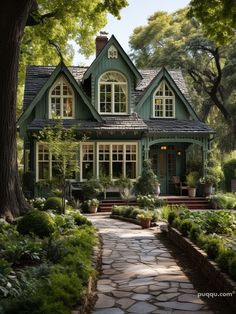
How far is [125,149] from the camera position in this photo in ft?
70.3

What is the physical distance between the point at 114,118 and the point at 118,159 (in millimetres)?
2173

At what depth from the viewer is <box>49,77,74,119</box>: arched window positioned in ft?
69.5

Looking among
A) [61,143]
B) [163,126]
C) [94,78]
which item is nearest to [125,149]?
[163,126]

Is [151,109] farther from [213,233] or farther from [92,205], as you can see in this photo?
[213,233]

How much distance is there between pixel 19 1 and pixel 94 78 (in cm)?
1000

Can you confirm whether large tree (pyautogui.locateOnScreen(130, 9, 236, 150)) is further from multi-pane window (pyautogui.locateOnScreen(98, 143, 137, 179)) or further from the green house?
multi-pane window (pyautogui.locateOnScreen(98, 143, 137, 179))

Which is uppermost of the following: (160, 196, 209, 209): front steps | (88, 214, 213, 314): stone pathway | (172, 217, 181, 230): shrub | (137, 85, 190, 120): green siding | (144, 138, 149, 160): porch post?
(137, 85, 190, 120): green siding

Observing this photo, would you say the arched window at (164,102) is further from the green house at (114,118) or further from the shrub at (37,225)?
the shrub at (37,225)

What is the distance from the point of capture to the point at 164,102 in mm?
22938

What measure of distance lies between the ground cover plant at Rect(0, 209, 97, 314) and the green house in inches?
417

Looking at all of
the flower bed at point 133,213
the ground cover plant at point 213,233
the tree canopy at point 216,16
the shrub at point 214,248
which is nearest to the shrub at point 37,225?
the ground cover plant at point 213,233

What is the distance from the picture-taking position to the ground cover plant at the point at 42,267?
185 inches

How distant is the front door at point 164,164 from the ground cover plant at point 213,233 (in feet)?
36.4

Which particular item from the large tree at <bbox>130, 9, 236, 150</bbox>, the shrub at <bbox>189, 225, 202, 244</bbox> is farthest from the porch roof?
the shrub at <bbox>189, 225, 202, 244</bbox>
